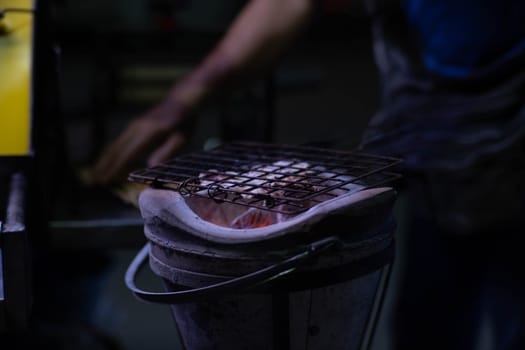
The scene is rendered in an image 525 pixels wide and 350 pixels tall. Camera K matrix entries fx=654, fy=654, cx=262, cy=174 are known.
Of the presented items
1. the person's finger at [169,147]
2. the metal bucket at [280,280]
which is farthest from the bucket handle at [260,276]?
the person's finger at [169,147]

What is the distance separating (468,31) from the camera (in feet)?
5.41

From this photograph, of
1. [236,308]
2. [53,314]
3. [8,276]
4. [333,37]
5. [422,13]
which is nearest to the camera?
[8,276]

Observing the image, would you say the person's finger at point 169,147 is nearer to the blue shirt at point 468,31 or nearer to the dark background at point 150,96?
the dark background at point 150,96

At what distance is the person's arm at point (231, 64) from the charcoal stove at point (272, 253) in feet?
2.02

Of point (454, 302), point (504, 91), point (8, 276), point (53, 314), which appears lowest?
point (53, 314)

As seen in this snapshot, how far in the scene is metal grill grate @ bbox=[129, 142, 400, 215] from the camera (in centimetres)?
107

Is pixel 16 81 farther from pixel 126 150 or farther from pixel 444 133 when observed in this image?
pixel 444 133

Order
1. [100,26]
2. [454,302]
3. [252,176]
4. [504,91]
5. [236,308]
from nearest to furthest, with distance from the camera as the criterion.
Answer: [236,308]
[252,176]
[504,91]
[454,302]
[100,26]

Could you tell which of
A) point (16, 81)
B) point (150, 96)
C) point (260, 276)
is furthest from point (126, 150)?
point (150, 96)

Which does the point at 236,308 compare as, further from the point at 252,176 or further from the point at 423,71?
the point at 423,71

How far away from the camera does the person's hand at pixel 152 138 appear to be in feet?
5.66

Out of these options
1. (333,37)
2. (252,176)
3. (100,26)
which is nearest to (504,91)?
(252,176)

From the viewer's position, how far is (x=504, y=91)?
1550 millimetres

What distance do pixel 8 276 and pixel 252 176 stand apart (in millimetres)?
431
